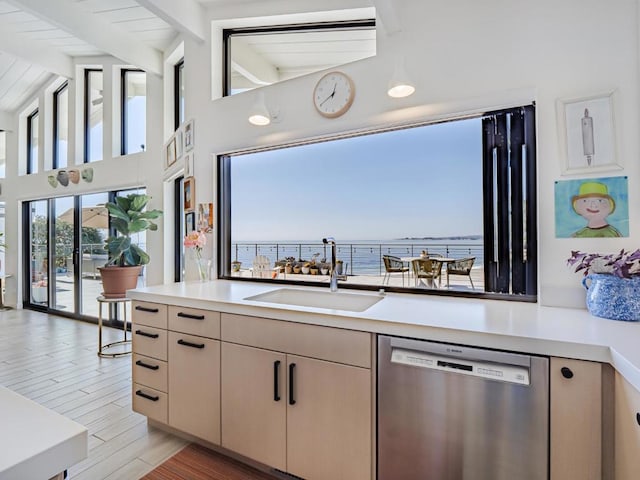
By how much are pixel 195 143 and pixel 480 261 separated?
2489mm

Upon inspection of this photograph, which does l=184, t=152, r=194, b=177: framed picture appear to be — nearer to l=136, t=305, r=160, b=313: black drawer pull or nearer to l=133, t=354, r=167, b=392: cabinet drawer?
l=136, t=305, r=160, b=313: black drawer pull

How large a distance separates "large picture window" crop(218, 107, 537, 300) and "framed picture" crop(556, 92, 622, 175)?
15 cm

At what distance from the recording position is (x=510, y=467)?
4.32 ft

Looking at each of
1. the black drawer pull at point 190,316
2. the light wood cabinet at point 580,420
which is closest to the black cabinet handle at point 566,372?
the light wood cabinet at point 580,420

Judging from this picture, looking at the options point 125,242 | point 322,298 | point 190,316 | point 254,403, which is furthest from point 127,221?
point 254,403

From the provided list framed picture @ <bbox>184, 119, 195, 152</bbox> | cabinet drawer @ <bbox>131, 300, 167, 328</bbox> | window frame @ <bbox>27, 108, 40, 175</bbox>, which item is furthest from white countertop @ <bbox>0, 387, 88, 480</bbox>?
window frame @ <bbox>27, 108, 40, 175</bbox>

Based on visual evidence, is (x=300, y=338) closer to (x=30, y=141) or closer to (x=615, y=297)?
(x=615, y=297)

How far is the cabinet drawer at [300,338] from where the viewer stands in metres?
1.57

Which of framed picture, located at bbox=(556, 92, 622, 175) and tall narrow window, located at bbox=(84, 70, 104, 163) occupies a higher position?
tall narrow window, located at bbox=(84, 70, 104, 163)

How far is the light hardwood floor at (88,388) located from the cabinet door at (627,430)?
215cm

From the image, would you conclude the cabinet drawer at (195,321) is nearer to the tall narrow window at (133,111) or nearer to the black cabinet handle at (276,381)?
the black cabinet handle at (276,381)

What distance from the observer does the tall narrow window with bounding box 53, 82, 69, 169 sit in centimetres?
577

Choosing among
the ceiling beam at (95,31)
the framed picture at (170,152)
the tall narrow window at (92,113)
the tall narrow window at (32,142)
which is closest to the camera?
the ceiling beam at (95,31)

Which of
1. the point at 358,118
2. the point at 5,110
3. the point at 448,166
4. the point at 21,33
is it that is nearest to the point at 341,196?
the point at 358,118
